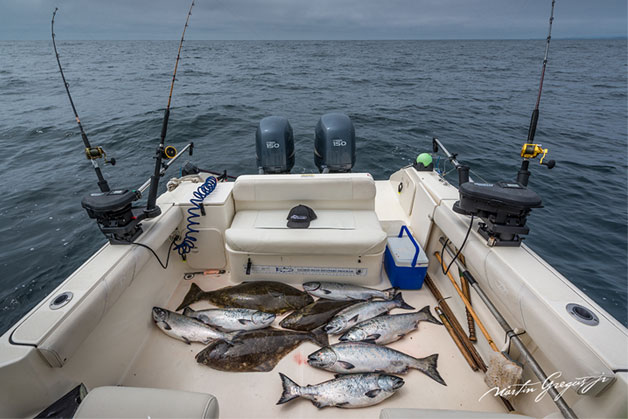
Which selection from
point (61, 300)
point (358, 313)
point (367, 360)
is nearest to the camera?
point (61, 300)

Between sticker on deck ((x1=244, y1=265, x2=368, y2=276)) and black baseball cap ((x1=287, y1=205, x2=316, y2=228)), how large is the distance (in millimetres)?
494

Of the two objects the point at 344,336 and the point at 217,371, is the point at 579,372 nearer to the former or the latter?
the point at 344,336

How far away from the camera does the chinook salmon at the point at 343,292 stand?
3.00 m

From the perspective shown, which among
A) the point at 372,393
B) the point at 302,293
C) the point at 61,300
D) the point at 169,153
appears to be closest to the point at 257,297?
the point at 302,293

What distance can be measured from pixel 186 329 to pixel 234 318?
1.45 feet

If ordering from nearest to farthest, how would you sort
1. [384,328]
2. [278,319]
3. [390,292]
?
[384,328] → [278,319] → [390,292]

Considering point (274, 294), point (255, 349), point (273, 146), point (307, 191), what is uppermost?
point (273, 146)

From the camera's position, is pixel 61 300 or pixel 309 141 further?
pixel 309 141

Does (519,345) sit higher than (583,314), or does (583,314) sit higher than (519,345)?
(583,314)

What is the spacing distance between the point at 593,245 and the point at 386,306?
595cm

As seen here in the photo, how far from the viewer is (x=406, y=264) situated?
3070mm

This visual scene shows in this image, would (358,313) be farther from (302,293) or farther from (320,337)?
(302,293)

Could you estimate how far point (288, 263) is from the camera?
3.11 meters

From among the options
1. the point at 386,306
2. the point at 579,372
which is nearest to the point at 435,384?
the point at 386,306
